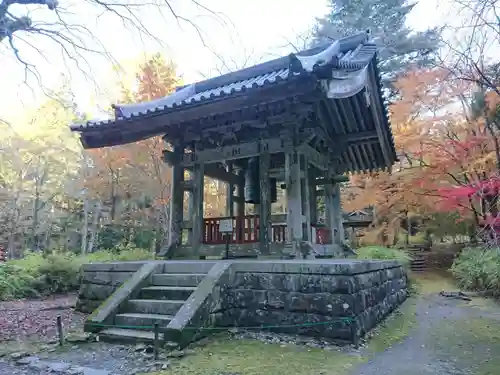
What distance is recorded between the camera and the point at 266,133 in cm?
711

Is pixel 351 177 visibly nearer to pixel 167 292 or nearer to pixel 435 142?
pixel 435 142

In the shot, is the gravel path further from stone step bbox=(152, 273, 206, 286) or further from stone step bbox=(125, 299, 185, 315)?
stone step bbox=(152, 273, 206, 286)

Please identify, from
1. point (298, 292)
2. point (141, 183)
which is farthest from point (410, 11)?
point (298, 292)

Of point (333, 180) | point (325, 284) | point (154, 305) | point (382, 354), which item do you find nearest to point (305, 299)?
point (325, 284)

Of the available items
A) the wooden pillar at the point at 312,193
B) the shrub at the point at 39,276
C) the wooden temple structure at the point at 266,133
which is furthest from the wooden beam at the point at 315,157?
the shrub at the point at 39,276

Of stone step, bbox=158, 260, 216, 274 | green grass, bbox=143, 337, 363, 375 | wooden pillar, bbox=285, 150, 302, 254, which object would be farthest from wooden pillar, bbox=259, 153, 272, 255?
green grass, bbox=143, 337, 363, 375

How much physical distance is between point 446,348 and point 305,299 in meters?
1.94

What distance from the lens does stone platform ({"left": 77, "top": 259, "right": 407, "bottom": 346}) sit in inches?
185

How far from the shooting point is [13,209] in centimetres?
1881

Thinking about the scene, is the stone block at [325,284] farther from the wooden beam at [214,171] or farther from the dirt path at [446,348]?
the wooden beam at [214,171]

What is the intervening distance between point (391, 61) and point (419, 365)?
63.9 ft

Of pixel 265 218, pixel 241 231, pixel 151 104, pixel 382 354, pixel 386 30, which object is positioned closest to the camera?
pixel 382 354

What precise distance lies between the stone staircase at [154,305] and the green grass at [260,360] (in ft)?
1.67

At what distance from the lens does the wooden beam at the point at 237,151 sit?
6.94m
